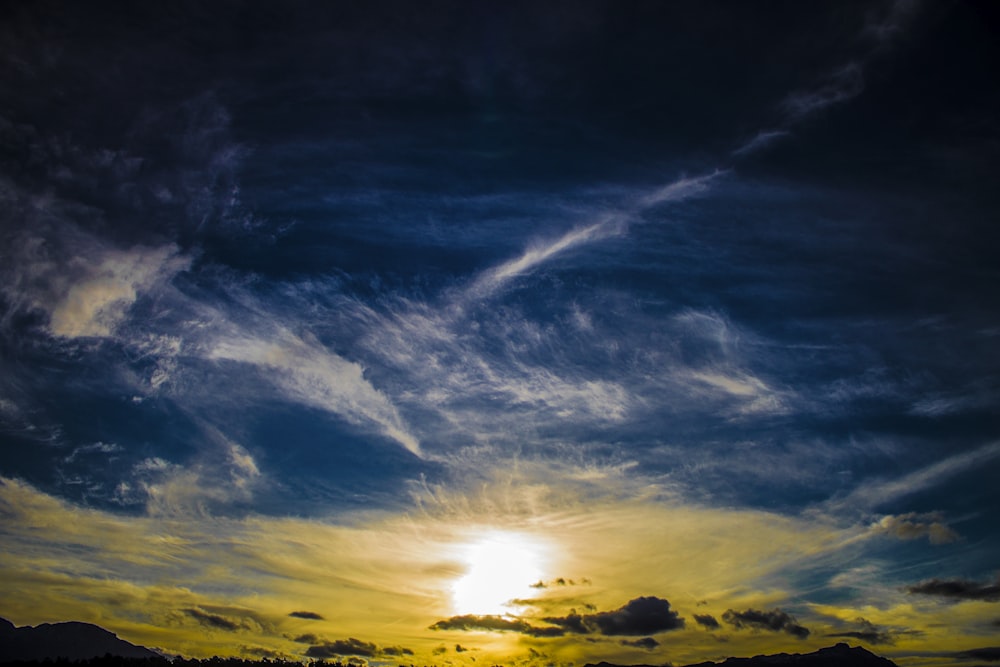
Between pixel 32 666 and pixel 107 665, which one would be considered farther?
pixel 107 665

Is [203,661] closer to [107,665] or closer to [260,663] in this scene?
[260,663]

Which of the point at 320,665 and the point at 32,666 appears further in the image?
the point at 320,665

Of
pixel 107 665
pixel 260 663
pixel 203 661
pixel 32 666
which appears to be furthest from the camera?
pixel 260 663

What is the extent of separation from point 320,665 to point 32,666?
76.0m

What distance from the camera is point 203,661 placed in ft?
525

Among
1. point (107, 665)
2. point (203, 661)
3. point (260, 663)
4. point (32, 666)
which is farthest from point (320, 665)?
point (32, 666)

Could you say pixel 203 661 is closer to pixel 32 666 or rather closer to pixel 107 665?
pixel 107 665

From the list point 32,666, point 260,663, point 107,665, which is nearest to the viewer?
point 32,666

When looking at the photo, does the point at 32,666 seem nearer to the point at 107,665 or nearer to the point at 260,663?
the point at 107,665

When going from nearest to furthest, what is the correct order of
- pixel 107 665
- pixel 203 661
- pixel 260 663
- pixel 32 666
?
pixel 32 666, pixel 107 665, pixel 203 661, pixel 260 663

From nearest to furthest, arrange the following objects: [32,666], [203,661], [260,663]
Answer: [32,666] → [203,661] → [260,663]

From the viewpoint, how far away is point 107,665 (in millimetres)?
124250

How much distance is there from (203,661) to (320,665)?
33.7 meters

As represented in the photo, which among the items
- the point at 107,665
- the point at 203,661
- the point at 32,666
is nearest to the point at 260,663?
the point at 203,661
